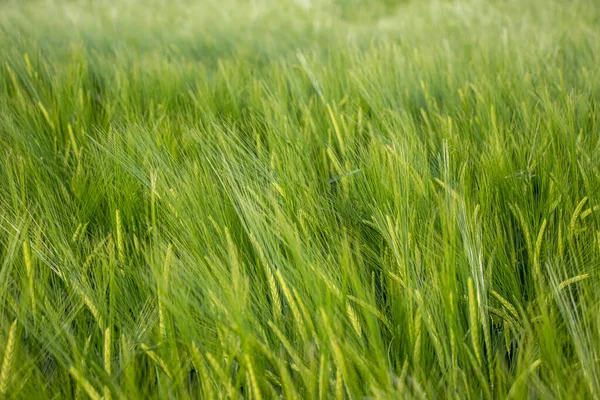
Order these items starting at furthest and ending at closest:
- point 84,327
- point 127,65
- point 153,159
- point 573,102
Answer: point 127,65
point 573,102
point 153,159
point 84,327

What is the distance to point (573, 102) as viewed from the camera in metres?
0.89

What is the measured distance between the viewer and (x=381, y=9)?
3156 mm

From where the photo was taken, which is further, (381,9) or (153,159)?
(381,9)

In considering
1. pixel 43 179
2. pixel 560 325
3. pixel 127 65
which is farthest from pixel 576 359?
pixel 127 65

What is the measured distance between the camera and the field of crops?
0.43 m

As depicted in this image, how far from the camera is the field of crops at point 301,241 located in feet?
1.41

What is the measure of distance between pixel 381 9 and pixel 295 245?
3062 millimetres

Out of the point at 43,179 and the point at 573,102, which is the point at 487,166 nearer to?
the point at 573,102

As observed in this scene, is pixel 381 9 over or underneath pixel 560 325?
over

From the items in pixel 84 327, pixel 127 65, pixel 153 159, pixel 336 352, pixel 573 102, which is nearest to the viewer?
pixel 336 352

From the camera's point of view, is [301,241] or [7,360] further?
[301,241]

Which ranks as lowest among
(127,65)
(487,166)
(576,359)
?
(576,359)

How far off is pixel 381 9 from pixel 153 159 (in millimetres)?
2901

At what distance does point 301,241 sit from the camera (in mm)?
554
